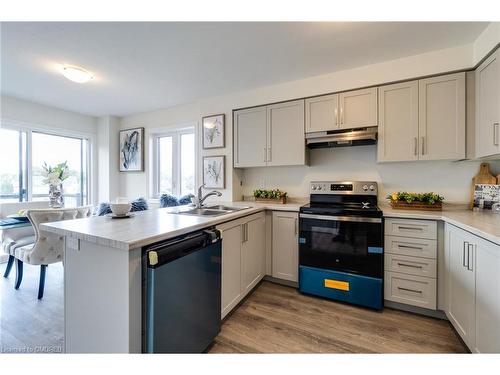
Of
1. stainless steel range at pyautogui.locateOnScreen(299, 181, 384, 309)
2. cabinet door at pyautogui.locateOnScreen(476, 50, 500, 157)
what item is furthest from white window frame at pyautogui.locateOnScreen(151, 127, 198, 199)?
cabinet door at pyautogui.locateOnScreen(476, 50, 500, 157)

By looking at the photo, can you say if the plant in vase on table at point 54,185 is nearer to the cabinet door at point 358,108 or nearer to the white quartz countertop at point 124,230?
the white quartz countertop at point 124,230

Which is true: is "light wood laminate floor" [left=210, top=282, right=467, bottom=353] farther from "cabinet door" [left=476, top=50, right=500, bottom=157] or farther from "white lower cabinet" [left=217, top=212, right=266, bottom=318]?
"cabinet door" [left=476, top=50, right=500, bottom=157]

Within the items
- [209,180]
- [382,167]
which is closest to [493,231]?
[382,167]

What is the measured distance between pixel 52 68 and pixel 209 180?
2.14 m

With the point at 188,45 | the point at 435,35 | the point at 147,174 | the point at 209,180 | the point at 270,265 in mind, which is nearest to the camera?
the point at 435,35

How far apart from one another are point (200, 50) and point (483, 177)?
2932 mm

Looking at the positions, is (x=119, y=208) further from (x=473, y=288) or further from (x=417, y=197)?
(x=417, y=197)

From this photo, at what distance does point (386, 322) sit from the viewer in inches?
73.9

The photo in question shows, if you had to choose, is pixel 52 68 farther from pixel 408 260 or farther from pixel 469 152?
pixel 469 152

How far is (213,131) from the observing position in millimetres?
3191

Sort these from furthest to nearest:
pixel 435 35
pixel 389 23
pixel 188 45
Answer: pixel 188 45
pixel 435 35
pixel 389 23

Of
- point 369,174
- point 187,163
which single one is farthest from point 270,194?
point 187,163

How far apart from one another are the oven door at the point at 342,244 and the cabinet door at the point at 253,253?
17.2 inches

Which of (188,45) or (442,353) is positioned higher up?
(188,45)
